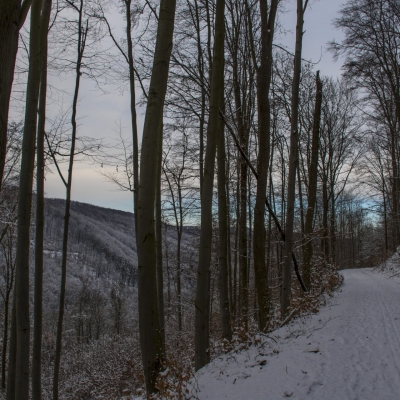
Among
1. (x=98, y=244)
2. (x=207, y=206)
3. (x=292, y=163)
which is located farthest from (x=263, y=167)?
(x=98, y=244)

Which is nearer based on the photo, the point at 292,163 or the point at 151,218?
the point at 151,218

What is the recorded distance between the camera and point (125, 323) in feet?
162

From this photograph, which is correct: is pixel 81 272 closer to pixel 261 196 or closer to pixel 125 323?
pixel 125 323

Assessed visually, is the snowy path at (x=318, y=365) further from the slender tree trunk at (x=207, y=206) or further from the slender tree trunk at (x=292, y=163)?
the slender tree trunk at (x=292, y=163)

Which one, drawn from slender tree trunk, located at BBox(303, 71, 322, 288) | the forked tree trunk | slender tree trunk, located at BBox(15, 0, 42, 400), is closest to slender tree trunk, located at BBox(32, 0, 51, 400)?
slender tree trunk, located at BBox(15, 0, 42, 400)

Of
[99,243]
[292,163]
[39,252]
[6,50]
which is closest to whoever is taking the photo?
[6,50]

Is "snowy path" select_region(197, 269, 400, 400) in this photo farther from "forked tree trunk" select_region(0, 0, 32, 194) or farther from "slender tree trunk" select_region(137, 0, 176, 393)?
"forked tree trunk" select_region(0, 0, 32, 194)

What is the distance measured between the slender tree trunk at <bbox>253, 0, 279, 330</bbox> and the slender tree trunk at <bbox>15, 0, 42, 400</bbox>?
425 cm

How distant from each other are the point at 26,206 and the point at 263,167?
444 centimetres

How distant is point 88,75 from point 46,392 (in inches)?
583

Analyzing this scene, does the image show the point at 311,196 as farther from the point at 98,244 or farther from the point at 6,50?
the point at 98,244

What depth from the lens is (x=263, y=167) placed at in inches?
269

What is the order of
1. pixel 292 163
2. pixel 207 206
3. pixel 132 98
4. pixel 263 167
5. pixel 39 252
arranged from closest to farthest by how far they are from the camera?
pixel 207 206
pixel 39 252
pixel 263 167
pixel 292 163
pixel 132 98

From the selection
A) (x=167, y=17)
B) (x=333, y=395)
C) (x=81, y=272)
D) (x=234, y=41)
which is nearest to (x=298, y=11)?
(x=234, y=41)
